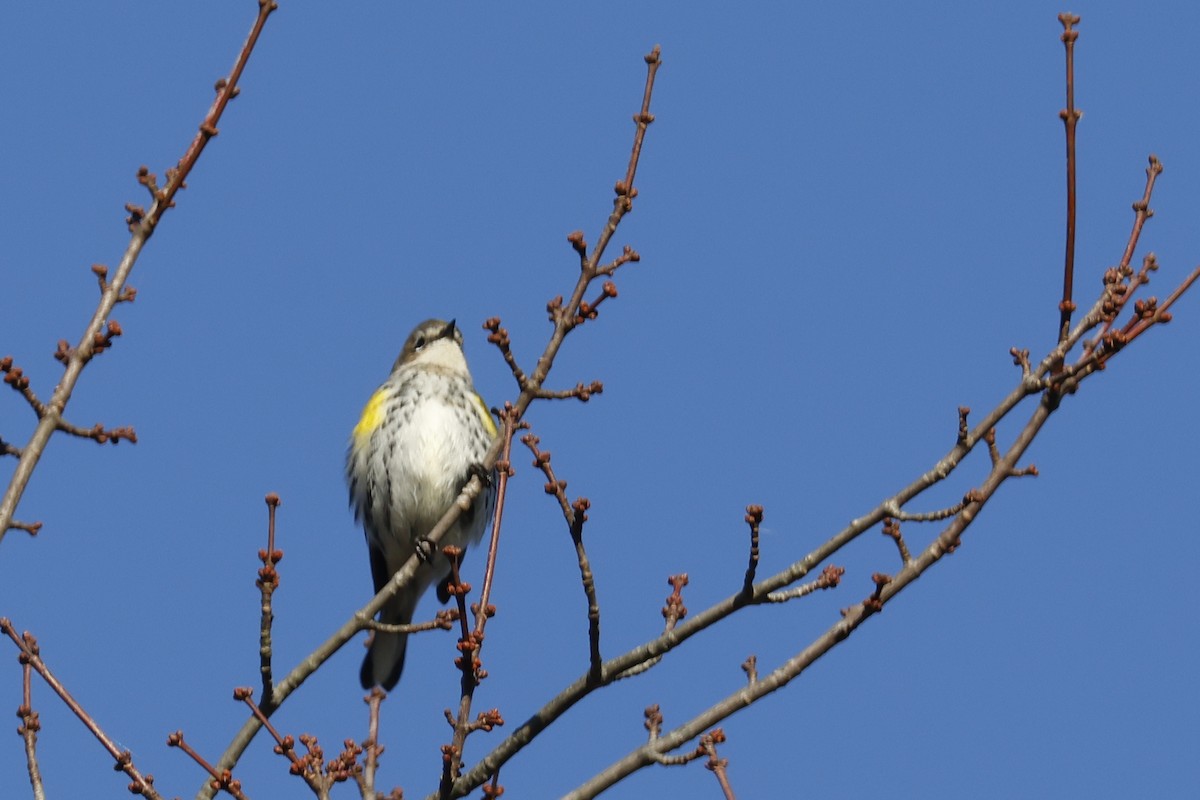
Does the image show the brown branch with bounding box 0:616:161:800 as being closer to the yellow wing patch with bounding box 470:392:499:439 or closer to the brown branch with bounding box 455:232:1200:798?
the brown branch with bounding box 455:232:1200:798

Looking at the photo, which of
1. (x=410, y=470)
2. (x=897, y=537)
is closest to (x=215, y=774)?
(x=897, y=537)

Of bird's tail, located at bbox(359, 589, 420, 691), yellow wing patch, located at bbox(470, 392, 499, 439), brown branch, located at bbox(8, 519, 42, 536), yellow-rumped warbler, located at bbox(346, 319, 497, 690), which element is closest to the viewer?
brown branch, located at bbox(8, 519, 42, 536)

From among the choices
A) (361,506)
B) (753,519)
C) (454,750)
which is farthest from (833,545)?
(361,506)

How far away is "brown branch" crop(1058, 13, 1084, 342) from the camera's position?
438cm

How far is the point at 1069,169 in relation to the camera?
4402 millimetres

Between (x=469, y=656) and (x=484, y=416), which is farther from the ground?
(x=484, y=416)

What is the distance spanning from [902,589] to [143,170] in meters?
2.73

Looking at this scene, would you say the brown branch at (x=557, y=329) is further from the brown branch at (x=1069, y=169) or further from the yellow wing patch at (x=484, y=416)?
the yellow wing patch at (x=484, y=416)

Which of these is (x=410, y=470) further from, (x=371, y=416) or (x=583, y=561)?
(x=583, y=561)

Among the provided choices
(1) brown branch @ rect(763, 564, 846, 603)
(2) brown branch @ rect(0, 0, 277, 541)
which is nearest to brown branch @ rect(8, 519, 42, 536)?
(2) brown branch @ rect(0, 0, 277, 541)

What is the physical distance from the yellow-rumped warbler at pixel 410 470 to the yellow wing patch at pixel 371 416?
0.4 inches

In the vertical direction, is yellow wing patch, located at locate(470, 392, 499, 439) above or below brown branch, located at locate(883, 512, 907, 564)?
above

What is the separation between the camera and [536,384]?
588cm

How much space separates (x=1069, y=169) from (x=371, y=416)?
22.9ft
